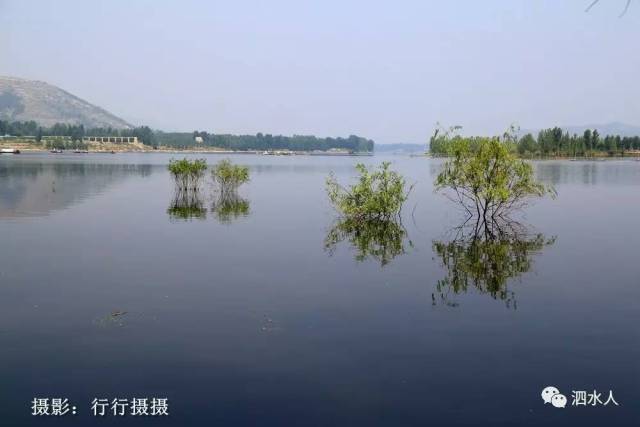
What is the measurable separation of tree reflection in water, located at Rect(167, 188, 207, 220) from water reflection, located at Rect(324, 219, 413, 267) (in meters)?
12.6

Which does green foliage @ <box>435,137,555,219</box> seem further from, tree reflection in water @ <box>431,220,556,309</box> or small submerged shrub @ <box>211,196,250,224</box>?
small submerged shrub @ <box>211,196,250,224</box>

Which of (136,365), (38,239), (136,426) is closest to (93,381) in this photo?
(136,365)

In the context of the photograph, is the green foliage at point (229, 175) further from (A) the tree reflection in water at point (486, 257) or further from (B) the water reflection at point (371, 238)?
(A) the tree reflection in water at point (486, 257)

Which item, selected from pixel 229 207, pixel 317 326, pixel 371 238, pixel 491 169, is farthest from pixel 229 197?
pixel 317 326

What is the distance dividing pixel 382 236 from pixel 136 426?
2938cm

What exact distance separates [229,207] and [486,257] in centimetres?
3102

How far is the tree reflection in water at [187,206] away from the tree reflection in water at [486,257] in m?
21.7

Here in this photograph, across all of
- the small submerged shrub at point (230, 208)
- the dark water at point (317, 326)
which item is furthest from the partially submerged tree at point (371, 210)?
the small submerged shrub at point (230, 208)

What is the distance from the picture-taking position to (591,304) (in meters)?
24.2

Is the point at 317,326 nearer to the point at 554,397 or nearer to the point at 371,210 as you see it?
the point at 554,397

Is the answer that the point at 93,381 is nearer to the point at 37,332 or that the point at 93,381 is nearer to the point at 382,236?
the point at 37,332

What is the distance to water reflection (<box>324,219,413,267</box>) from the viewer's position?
35.7m

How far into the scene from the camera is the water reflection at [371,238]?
35.7 metres

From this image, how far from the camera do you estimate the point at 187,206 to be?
60.1 meters
